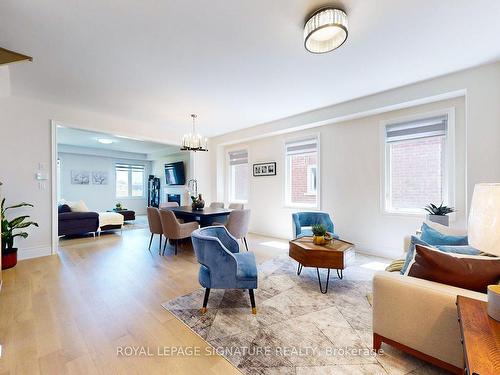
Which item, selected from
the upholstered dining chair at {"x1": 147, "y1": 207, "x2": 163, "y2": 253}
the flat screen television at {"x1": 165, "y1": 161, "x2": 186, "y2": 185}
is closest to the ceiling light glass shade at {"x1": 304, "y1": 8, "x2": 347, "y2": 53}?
the upholstered dining chair at {"x1": 147, "y1": 207, "x2": 163, "y2": 253}

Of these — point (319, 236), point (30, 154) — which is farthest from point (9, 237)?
point (319, 236)

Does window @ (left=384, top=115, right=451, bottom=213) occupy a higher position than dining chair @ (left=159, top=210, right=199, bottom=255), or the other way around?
window @ (left=384, top=115, right=451, bottom=213)

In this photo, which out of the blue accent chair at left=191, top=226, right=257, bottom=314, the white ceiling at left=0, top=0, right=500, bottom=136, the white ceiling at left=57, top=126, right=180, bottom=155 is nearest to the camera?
the white ceiling at left=0, top=0, right=500, bottom=136

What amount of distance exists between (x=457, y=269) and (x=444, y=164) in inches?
104

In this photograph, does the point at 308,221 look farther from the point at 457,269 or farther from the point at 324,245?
the point at 457,269

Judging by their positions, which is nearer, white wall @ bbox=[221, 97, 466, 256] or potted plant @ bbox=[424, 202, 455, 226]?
potted plant @ bbox=[424, 202, 455, 226]

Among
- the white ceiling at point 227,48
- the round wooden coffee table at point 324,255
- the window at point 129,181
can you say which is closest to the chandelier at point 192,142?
the white ceiling at point 227,48

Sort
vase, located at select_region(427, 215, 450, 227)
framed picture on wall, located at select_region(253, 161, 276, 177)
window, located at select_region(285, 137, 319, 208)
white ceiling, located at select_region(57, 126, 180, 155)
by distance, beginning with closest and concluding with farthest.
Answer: vase, located at select_region(427, 215, 450, 227) < window, located at select_region(285, 137, 319, 208) < framed picture on wall, located at select_region(253, 161, 276, 177) < white ceiling, located at select_region(57, 126, 180, 155)

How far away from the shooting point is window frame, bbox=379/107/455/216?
3207mm

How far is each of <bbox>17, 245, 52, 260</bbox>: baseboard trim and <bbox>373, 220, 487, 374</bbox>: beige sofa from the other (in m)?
5.07

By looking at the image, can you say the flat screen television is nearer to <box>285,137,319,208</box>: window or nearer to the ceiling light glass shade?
<box>285,137,319,208</box>: window

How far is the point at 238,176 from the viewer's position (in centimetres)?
645

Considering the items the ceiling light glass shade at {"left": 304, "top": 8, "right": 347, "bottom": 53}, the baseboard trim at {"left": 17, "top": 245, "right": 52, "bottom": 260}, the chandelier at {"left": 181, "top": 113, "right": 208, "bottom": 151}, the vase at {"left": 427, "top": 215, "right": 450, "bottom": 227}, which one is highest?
the ceiling light glass shade at {"left": 304, "top": 8, "right": 347, "bottom": 53}

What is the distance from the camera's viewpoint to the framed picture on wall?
5400 millimetres
